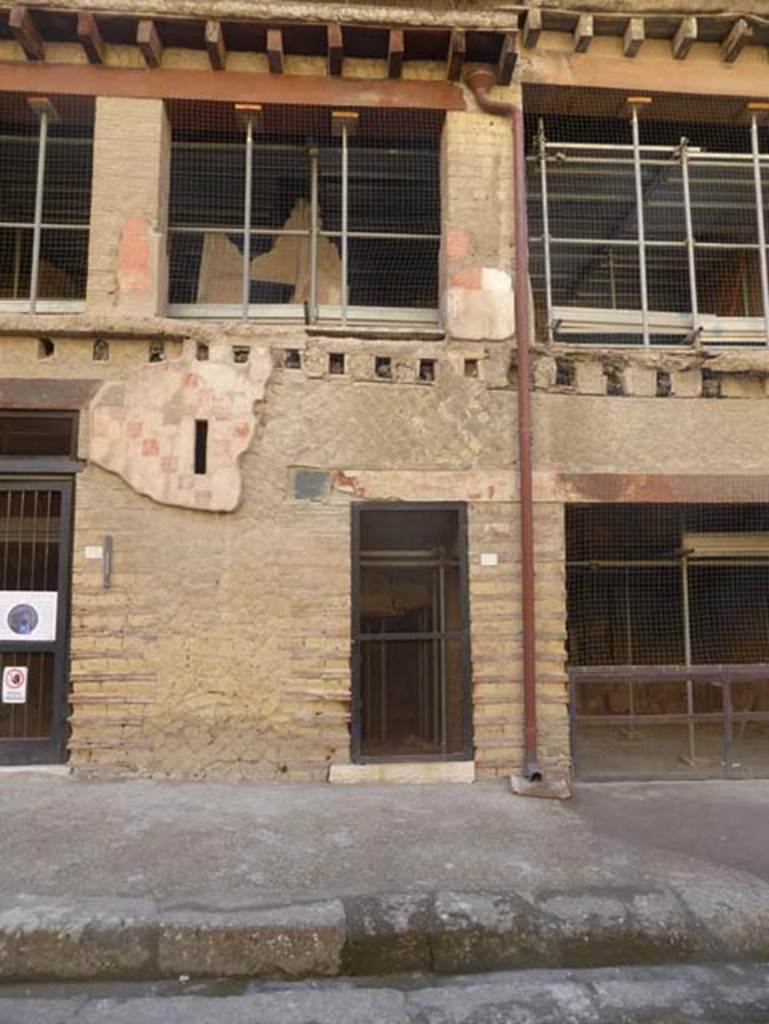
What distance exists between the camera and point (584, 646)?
9.94m

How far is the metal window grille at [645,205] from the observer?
25.6ft

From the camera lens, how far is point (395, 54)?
23.7 feet

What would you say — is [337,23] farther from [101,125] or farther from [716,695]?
[716,695]

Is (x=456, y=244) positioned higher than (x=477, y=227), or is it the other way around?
(x=477, y=227)

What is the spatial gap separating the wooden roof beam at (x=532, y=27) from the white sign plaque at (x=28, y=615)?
7060mm

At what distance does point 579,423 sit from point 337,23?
4.36m

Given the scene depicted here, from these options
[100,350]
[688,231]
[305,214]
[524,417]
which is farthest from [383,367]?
[688,231]

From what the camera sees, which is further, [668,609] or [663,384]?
[668,609]

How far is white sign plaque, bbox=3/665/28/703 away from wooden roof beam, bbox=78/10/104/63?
5749 mm

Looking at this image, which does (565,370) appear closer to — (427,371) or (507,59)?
(427,371)

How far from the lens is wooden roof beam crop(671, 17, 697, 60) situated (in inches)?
294

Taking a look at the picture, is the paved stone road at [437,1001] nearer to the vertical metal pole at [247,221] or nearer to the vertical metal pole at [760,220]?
the vertical metal pole at [247,221]

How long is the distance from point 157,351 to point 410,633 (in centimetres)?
353

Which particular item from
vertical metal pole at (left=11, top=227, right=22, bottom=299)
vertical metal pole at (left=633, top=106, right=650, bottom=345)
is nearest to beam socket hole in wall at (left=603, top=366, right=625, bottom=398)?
vertical metal pole at (left=633, top=106, right=650, bottom=345)
